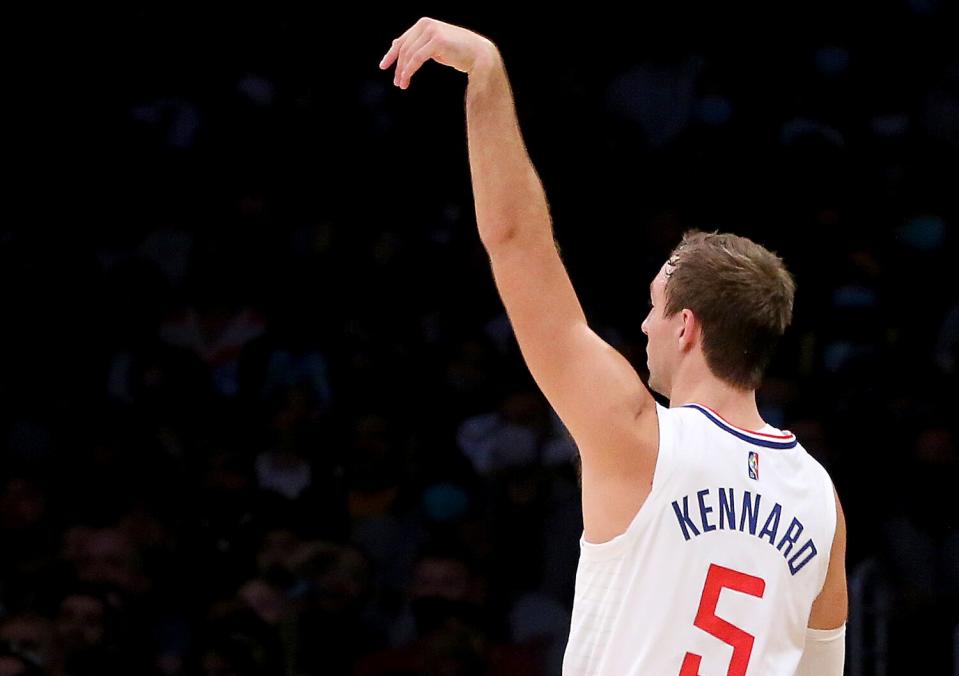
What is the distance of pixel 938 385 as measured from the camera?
20.1 feet

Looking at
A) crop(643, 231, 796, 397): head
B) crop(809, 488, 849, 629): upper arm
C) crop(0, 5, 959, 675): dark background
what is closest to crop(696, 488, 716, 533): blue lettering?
crop(643, 231, 796, 397): head

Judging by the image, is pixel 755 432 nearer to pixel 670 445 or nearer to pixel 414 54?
pixel 670 445

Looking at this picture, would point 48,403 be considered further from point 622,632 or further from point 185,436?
point 622,632

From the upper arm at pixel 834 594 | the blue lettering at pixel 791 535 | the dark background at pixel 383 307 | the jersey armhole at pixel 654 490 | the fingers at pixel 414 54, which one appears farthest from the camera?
the dark background at pixel 383 307

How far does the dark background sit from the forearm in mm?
3201

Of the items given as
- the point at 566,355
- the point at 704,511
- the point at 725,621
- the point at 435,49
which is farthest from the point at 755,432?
the point at 435,49

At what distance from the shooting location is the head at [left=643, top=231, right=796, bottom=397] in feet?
8.20

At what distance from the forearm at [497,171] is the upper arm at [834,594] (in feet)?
2.60

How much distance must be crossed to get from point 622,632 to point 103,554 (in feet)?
13.6

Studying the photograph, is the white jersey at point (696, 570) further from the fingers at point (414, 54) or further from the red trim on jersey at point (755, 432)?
the fingers at point (414, 54)

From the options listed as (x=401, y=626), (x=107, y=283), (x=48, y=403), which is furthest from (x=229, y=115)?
(x=401, y=626)

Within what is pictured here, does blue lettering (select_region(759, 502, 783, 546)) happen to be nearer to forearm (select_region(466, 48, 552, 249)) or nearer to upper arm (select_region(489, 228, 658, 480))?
upper arm (select_region(489, 228, 658, 480))

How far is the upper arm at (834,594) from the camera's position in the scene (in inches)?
104

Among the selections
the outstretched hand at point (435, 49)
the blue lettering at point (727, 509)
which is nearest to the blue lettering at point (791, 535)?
the blue lettering at point (727, 509)
